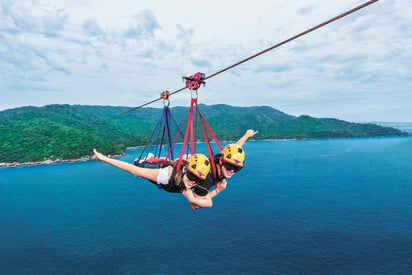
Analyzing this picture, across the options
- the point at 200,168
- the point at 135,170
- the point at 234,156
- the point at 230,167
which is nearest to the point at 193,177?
the point at 200,168

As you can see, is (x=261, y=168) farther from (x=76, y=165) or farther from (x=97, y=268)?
(x=76, y=165)

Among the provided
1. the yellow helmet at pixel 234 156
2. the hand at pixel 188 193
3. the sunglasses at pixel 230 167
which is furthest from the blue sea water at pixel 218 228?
Result: the yellow helmet at pixel 234 156

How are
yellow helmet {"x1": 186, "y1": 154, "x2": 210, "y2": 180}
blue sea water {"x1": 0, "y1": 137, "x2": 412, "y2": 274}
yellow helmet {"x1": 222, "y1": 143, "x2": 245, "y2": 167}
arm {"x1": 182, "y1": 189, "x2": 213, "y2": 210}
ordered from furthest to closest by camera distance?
1. blue sea water {"x1": 0, "y1": 137, "x2": 412, "y2": 274}
2. arm {"x1": 182, "y1": 189, "x2": 213, "y2": 210}
3. yellow helmet {"x1": 222, "y1": 143, "x2": 245, "y2": 167}
4. yellow helmet {"x1": 186, "y1": 154, "x2": 210, "y2": 180}

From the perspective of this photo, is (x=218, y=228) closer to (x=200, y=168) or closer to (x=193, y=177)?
(x=193, y=177)

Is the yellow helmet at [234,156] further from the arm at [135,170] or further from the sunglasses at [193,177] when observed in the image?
the arm at [135,170]

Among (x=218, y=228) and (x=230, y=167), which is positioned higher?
(x=230, y=167)

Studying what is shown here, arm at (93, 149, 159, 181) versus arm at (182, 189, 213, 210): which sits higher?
arm at (93, 149, 159, 181)

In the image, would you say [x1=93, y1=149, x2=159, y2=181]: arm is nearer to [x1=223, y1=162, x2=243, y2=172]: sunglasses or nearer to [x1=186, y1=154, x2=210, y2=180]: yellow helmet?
[x1=186, y1=154, x2=210, y2=180]: yellow helmet

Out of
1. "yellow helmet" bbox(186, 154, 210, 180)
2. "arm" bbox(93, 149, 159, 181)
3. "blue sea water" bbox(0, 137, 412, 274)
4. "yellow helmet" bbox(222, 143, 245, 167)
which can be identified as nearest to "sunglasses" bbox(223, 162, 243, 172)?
"yellow helmet" bbox(222, 143, 245, 167)
